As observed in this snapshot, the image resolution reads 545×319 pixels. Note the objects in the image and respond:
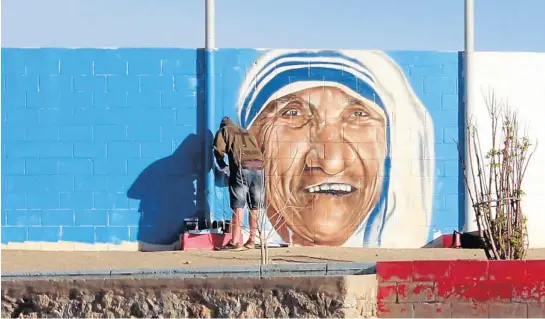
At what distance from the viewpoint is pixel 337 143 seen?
456 inches

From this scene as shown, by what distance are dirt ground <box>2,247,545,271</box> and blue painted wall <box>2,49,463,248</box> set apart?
1.68ft

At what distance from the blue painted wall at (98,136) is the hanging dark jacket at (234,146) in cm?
36

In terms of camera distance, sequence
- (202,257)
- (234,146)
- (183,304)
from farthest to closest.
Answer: (234,146) < (202,257) < (183,304)

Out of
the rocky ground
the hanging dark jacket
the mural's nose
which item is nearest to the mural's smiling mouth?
the mural's nose

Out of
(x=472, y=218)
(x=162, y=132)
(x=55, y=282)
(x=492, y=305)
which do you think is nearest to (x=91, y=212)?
(x=162, y=132)

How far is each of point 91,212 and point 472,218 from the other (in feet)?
15.8

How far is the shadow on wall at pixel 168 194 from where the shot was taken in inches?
452

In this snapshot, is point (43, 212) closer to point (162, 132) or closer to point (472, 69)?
point (162, 132)

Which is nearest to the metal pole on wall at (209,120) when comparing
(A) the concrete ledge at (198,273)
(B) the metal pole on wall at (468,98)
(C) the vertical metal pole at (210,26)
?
(C) the vertical metal pole at (210,26)

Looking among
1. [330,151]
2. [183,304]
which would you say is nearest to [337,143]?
[330,151]

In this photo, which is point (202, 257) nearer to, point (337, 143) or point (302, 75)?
point (337, 143)

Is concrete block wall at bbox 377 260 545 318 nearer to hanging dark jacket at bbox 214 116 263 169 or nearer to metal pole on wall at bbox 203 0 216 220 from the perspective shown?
hanging dark jacket at bbox 214 116 263 169

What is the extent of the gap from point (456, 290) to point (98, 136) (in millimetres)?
5423

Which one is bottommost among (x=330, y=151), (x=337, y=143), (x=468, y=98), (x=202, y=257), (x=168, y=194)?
(x=202, y=257)
